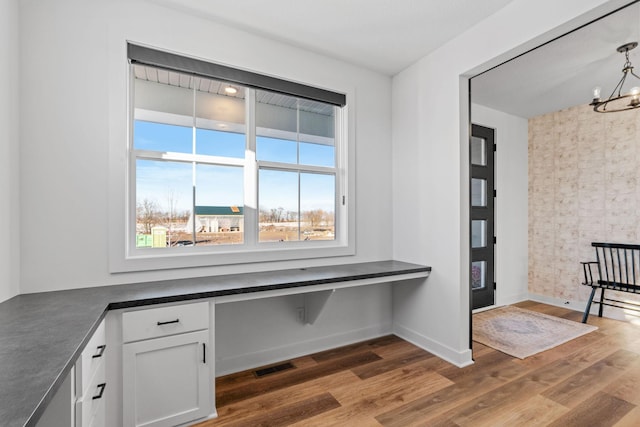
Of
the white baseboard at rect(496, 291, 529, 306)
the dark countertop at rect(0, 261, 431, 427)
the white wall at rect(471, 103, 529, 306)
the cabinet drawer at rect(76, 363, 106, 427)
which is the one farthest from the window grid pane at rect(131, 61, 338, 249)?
the white baseboard at rect(496, 291, 529, 306)

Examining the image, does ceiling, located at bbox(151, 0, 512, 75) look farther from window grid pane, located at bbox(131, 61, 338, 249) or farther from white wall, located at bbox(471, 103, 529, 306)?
white wall, located at bbox(471, 103, 529, 306)

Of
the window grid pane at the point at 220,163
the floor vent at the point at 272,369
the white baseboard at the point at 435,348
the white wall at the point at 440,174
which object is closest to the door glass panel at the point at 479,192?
the white wall at the point at 440,174

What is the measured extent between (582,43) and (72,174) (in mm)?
3861

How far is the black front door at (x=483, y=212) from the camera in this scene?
401cm

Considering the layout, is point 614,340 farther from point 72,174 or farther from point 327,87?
point 72,174

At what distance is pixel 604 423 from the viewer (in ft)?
5.92

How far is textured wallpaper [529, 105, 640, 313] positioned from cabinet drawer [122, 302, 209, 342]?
4.56 metres

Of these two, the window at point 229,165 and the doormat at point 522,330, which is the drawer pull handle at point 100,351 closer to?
the window at point 229,165

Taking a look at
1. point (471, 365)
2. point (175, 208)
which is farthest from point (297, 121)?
point (471, 365)

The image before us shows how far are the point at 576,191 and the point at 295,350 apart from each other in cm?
406

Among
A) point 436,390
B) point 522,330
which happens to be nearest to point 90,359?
point 436,390

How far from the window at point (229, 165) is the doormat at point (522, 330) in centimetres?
173

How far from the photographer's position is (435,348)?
2.69 m

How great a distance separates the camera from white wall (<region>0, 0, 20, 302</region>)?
1.61m
